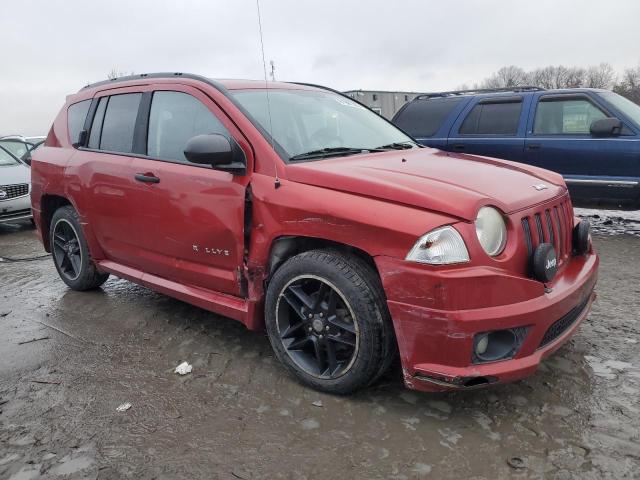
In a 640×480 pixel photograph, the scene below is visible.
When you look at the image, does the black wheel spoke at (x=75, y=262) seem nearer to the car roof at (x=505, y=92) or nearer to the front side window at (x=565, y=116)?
the car roof at (x=505, y=92)

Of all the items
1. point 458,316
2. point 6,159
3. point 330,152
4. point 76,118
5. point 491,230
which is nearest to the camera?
point 458,316

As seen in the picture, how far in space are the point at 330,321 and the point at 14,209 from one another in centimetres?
746

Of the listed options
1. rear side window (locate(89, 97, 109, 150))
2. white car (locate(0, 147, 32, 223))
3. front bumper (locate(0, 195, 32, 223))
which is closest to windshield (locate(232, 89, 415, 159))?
rear side window (locate(89, 97, 109, 150))

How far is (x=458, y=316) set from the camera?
2.31 m

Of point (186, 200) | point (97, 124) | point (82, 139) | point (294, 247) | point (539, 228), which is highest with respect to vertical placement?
point (97, 124)

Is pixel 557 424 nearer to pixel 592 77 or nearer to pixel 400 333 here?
pixel 400 333

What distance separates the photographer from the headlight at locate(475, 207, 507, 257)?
246 cm

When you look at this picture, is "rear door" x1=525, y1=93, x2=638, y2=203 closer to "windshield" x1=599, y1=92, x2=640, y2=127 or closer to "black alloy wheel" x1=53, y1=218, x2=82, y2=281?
"windshield" x1=599, y1=92, x2=640, y2=127

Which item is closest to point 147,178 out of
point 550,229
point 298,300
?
point 298,300

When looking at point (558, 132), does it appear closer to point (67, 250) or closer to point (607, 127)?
point (607, 127)

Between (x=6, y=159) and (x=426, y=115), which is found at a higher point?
(x=426, y=115)

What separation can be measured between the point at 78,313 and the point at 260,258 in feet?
7.01

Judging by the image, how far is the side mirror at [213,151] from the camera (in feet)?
9.64

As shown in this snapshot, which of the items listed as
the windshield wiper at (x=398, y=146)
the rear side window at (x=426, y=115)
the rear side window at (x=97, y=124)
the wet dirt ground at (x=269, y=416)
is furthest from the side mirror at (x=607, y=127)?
the rear side window at (x=97, y=124)
